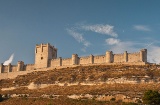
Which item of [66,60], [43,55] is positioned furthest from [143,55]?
[43,55]

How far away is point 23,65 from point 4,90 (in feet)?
49.2

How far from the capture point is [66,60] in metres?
91.6

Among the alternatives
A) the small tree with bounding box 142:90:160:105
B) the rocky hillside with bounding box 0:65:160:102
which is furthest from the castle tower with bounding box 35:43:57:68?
the small tree with bounding box 142:90:160:105

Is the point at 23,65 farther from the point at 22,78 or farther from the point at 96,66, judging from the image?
the point at 96,66

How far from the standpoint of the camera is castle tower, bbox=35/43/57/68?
94.9 metres

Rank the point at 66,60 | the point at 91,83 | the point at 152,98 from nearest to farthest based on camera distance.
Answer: the point at 152,98
the point at 91,83
the point at 66,60

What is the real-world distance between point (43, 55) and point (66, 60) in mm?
7867

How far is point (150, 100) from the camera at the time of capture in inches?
2124

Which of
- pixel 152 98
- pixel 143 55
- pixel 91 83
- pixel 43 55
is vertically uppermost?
pixel 43 55

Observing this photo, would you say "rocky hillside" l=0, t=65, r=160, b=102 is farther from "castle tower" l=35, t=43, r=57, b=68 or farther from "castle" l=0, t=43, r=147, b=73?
"castle tower" l=35, t=43, r=57, b=68

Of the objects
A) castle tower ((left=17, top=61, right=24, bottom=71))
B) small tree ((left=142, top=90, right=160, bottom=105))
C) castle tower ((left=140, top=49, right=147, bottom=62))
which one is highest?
castle tower ((left=140, top=49, right=147, bottom=62))

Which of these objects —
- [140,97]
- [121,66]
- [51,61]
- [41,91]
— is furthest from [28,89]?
[140,97]

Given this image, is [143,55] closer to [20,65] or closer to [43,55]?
[43,55]

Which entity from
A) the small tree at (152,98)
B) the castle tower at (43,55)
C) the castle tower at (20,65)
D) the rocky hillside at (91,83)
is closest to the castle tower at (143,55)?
the rocky hillside at (91,83)
